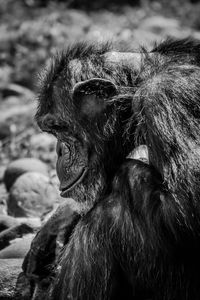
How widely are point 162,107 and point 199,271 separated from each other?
910mm

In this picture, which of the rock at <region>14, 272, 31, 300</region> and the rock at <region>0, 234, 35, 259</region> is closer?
the rock at <region>14, 272, 31, 300</region>

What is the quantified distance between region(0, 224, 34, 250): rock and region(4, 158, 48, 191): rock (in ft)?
6.27

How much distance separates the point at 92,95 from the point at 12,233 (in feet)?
4.81

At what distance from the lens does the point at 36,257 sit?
448 centimetres

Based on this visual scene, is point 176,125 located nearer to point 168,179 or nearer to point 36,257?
point 168,179

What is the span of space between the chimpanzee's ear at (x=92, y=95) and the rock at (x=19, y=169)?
115 inches

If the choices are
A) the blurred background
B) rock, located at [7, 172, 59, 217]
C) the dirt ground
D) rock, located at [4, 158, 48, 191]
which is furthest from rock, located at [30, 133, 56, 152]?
rock, located at [7, 172, 59, 217]

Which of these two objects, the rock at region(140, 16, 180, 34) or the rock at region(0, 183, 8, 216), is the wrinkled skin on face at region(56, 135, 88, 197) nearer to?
the rock at region(0, 183, 8, 216)

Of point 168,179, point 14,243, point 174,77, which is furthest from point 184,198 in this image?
point 14,243

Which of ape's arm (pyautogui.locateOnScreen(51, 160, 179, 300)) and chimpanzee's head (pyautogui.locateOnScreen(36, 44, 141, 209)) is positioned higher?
chimpanzee's head (pyautogui.locateOnScreen(36, 44, 141, 209))

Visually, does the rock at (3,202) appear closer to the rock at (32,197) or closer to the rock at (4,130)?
the rock at (32,197)

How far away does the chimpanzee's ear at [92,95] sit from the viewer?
14.3 feet

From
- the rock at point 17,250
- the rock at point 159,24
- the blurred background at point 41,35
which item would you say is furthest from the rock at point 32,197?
the rock at point 159,24

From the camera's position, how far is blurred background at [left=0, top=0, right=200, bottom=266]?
28.4ft
